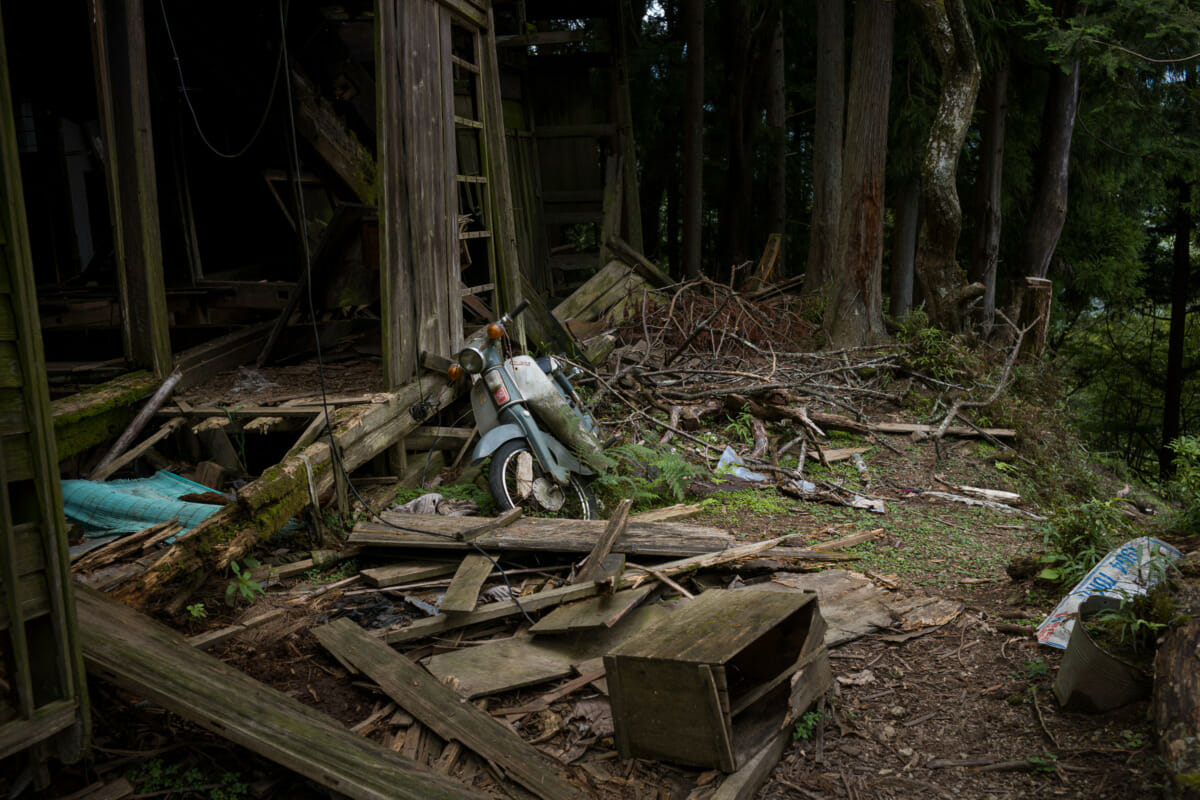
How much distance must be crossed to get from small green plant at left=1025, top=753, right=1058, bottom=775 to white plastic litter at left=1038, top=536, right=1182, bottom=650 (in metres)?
0.74

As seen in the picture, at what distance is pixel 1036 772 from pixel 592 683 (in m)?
1.84

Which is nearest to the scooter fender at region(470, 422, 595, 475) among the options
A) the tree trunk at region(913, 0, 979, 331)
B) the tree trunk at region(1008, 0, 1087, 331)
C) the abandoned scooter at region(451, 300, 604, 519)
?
the abandoned scooter at region(451, 300, 604, 519)

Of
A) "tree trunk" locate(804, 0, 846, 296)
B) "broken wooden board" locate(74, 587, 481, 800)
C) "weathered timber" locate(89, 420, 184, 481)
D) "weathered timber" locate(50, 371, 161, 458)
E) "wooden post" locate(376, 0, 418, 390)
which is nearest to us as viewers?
"broken wooden board" locate(74, 587, 481, 800)

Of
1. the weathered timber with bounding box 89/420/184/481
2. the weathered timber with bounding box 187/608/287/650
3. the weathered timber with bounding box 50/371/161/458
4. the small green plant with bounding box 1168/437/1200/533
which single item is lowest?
the weathered timber with bounding box 187/608/287/650

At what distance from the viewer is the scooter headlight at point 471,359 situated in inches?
239

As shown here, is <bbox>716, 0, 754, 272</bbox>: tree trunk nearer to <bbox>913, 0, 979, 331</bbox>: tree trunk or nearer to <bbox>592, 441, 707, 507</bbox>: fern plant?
<bbox>913, 0, 979, 331</bbox>: tree trunk

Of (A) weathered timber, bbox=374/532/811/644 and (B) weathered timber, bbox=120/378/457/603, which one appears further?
(A) weathered timber, bbox=374/532/811/644

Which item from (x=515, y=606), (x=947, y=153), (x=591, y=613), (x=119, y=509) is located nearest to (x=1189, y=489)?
(x=591, y=613)

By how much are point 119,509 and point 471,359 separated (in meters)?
2.39

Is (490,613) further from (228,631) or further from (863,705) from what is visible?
(863,705)

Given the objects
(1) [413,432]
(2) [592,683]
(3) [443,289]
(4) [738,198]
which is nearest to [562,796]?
(2) [592,683]

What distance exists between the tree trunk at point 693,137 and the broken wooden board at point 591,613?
10781 mm

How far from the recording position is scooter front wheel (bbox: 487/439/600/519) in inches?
227

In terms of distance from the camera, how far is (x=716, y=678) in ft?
10.0
